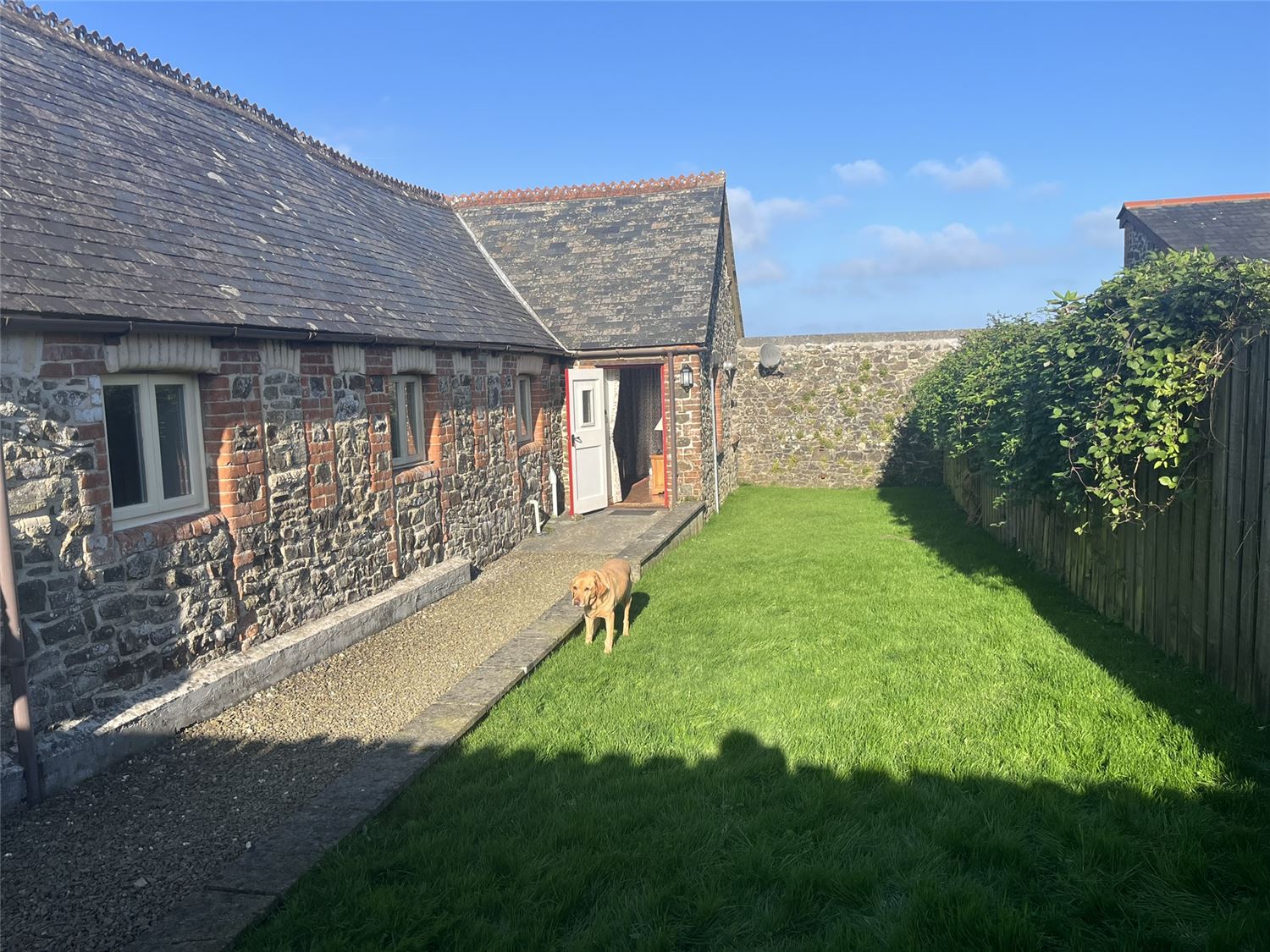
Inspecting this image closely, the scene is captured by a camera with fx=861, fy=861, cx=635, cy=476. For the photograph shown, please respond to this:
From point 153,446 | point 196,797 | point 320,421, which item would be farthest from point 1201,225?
point 196,797

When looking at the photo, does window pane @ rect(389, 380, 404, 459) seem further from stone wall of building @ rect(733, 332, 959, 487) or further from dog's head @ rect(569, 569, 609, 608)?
stone wall of building @ rect(733, 332, 959, 487)

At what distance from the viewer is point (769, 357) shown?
63.4ft

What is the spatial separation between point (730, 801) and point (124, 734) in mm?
3742

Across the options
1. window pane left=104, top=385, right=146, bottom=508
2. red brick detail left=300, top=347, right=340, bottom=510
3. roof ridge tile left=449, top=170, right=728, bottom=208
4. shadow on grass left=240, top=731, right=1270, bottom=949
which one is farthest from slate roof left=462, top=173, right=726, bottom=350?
shadow on grass left=240, top=731, right=1270, bottom=949

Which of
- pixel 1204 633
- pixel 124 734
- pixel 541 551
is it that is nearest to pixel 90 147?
pixel 124 734

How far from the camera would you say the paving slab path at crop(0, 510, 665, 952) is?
3.88m

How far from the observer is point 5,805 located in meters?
4.61

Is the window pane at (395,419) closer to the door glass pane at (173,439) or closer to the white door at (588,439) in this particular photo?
the door glass pane at (173,439)

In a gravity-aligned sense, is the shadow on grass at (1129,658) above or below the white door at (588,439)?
below

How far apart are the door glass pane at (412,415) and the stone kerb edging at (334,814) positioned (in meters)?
3.36

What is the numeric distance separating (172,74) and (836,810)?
33.2 ft

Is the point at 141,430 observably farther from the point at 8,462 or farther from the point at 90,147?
the point at 90,147

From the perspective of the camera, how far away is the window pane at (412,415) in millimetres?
9844

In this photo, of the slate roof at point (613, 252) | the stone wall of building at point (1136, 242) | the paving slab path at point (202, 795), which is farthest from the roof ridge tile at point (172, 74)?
the stone wall of building at point (1136, 242)
